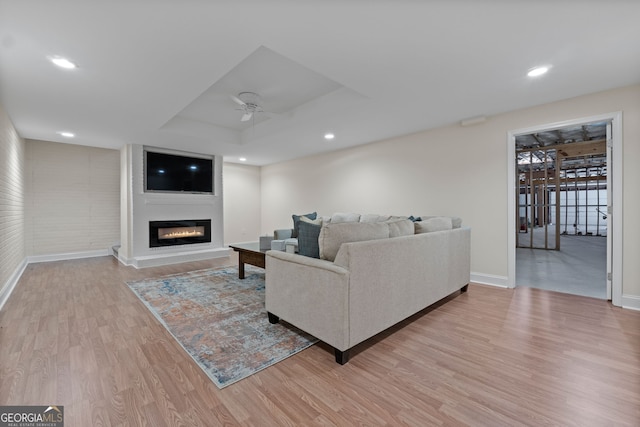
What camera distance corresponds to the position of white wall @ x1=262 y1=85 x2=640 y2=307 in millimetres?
2863

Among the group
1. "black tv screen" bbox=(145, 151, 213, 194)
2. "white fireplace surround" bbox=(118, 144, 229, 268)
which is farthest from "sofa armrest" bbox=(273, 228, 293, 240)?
"black tv screen" bbox=(145, 151, 213, 194)

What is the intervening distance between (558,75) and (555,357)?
2559mm

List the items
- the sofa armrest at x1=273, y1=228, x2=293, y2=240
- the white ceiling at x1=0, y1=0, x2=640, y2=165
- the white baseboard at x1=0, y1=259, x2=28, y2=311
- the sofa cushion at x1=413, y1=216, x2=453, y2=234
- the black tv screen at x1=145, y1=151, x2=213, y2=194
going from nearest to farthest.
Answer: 1. the white ceiling at x1=0, y1=0, x2=640, y2=165
2. the sofa cushion at x1=413, y1=216, x2=453, y2=234
3. the white baseboard at x1=0, y1=259, x2=28, y2=311
4. the sofa armrest at x1=273, y1=228, x2=293, y2=240
5. the black tv screen at x1=145, y1=151, x2=213, y2=194

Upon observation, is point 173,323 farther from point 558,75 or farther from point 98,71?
point 558,75

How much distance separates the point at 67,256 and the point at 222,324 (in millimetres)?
5318

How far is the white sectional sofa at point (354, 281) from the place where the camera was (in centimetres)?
187

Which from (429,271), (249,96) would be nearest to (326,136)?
(249,96)

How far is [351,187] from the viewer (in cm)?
564

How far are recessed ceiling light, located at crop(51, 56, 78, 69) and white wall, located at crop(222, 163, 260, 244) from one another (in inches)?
194

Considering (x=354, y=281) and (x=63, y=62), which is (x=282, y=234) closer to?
(x=354, y=281)

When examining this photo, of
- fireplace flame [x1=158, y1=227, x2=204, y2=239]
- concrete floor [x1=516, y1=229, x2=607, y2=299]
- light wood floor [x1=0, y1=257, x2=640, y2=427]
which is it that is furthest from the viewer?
fireplace flame [x1=158, y1=227, x2=204, y2=239]

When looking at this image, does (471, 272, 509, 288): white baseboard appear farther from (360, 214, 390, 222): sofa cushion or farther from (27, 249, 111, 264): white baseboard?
(27, 249, 111, 264): white baseboard

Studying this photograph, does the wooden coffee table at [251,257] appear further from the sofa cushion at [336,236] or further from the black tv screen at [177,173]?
the black tv screen at [177,173]

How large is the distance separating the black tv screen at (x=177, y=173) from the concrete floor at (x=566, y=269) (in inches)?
249
